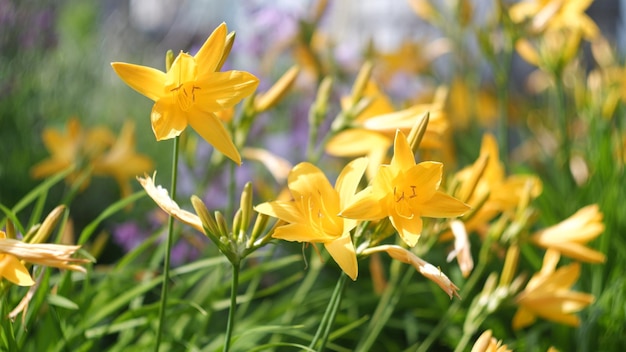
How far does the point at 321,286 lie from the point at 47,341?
81cm

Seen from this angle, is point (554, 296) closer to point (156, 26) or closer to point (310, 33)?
point (310, 33)

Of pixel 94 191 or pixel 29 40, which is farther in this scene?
pixel 94 191

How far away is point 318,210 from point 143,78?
0.23 m

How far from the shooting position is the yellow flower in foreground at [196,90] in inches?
29.4

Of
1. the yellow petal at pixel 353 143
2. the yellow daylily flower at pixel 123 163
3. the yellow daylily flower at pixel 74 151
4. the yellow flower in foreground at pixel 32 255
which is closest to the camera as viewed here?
the yellow flower in foreground at pixel 32 255

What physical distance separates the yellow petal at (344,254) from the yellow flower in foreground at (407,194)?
1.5 inches

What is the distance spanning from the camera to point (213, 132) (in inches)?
30.7

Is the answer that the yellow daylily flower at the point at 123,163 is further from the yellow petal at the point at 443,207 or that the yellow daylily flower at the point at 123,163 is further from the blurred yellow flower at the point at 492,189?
the yellow petal at the point at 443,207

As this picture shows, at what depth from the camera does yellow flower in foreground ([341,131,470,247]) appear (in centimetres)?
76

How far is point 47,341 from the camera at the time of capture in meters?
1.09

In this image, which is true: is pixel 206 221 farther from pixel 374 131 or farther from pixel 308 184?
pixel 374 131

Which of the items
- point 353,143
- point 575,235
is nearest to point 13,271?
point 353,143

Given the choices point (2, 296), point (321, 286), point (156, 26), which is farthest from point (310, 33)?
point (156, 26)

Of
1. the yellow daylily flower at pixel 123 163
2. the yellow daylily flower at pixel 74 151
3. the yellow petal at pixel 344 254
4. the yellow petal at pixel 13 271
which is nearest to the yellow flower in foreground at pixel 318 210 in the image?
the yellow petal at pixel 344 254
